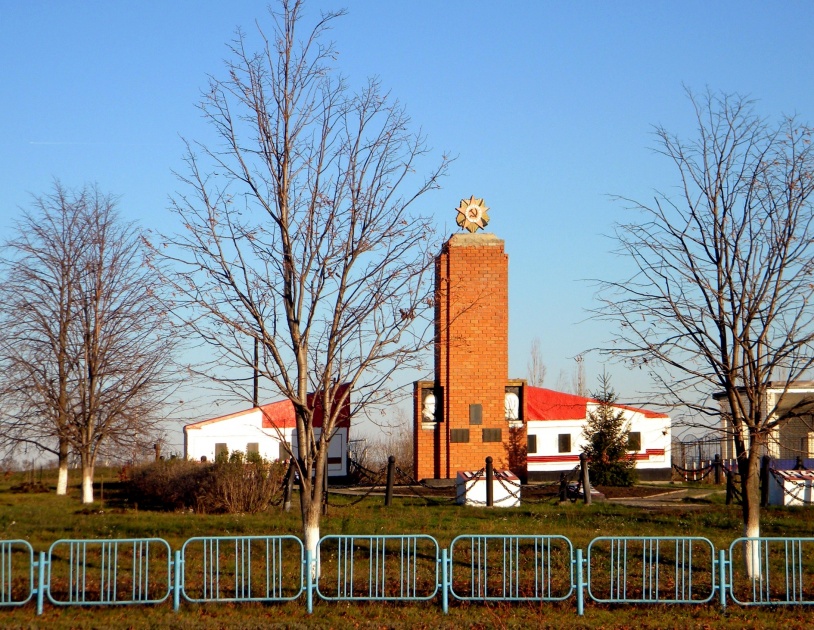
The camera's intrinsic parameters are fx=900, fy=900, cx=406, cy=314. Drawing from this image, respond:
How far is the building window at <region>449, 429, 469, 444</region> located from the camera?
80.0 feet

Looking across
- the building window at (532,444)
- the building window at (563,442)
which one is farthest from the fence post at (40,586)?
the building window at (563,442)

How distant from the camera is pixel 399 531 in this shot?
15.3 meters

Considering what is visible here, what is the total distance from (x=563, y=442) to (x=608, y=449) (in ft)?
16.4

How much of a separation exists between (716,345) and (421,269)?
4.26 m

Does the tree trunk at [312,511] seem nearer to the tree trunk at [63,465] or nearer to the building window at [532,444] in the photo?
the tree trunk at [63,465]

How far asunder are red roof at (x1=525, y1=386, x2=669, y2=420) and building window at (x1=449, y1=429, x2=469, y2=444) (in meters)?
7.01

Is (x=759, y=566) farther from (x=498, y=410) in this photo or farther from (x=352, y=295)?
(x=498, y=410)

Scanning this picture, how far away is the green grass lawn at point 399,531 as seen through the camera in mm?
10500

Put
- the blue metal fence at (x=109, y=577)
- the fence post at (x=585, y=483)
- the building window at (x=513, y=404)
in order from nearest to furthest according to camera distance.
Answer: the blue metal fence at (x=109, y=577) < the fence post at (x=585, y=483) < the building window at (x=513, y=404)

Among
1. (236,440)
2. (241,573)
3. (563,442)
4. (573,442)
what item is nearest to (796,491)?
(573,442)

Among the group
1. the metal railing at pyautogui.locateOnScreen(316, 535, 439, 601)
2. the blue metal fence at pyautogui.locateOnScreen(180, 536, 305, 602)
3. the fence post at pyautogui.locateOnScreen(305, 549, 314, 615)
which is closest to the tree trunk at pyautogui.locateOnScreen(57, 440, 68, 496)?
the blue metal fence at pyautogui.locateOnScreen(180, 536, 305, 602)

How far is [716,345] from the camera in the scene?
12.6 meters

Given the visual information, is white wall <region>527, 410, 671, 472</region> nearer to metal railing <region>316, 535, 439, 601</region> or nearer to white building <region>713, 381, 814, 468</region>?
white building <region>713, 381, 814, 468</region>

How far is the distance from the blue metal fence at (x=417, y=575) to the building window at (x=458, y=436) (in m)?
9.94
